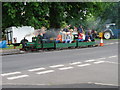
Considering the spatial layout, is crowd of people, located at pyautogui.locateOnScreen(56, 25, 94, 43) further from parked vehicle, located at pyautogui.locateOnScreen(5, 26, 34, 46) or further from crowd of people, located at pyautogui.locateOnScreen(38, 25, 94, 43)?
parked vehicle, located at pyautogui.locateOnScreen(5, 26, 34, 46)

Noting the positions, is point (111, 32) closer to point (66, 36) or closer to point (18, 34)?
point (66, 36)

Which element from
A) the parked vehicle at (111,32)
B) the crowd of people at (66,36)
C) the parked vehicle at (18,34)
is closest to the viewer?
the crowd of people at (66,36)

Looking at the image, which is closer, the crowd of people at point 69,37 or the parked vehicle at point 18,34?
the crowd of people at point 69,37

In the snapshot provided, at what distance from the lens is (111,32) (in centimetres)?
3259

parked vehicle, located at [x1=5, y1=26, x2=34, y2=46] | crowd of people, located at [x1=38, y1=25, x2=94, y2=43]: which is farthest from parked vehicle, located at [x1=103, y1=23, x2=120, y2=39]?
parked vehicle, located at [x1=5, y1=26, x2=34, y2=46]

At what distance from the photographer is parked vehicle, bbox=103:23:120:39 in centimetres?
3262

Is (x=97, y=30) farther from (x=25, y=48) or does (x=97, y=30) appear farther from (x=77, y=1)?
(x=25, y=48)

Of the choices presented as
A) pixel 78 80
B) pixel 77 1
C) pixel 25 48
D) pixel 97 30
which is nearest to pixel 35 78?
pixel 78 80

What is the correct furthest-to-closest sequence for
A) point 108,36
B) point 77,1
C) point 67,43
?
point 108,36 < point 77,1 < point 67,43

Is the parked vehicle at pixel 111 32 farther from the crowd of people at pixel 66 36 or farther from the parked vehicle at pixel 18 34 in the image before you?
the parked vehicle at pixel 18 34

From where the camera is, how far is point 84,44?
20266mm

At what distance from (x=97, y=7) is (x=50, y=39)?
794cm

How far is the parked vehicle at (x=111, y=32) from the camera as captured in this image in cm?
3262

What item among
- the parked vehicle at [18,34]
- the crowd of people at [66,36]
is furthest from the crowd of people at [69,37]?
the parked vehicle at [18,34]
